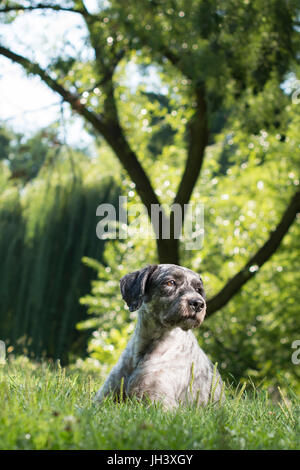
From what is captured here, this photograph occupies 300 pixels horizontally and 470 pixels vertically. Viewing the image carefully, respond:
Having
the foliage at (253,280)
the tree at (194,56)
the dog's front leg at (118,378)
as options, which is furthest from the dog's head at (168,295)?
the foliage at (253,280)

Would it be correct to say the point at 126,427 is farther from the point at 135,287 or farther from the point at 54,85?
the point at 54,85

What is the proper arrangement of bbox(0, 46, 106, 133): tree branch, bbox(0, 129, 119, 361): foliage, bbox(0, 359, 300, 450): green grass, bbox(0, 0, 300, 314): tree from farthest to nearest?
bbox(0, 129, 119, 361): foliage
bbox(0, 46, 106, 133): tree branch
bbox(0, 0, 300, 314): tree
bbox(0, 359, 300, 450): green grass

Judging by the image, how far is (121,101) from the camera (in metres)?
11.0

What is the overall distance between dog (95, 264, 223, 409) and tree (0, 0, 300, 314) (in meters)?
3.97

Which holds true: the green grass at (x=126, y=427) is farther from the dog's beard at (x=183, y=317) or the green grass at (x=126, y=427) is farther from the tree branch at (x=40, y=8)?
the tree branch at (x=40, y=8)

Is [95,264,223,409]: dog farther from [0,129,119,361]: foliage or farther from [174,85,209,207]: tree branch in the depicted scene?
[0,129,119,361]: foliage

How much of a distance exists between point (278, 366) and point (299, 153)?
421 centimetres

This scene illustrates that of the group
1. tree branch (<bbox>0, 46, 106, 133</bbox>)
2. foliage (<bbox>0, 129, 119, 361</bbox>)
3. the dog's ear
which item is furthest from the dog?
foliage (<bbox>0, 129, 119, 361</bbox>)

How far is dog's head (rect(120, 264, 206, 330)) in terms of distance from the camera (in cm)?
341

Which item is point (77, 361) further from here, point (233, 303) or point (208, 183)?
point (208, 183)

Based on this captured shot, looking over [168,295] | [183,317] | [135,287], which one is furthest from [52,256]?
[183,317]

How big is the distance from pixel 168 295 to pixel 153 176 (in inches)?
316
